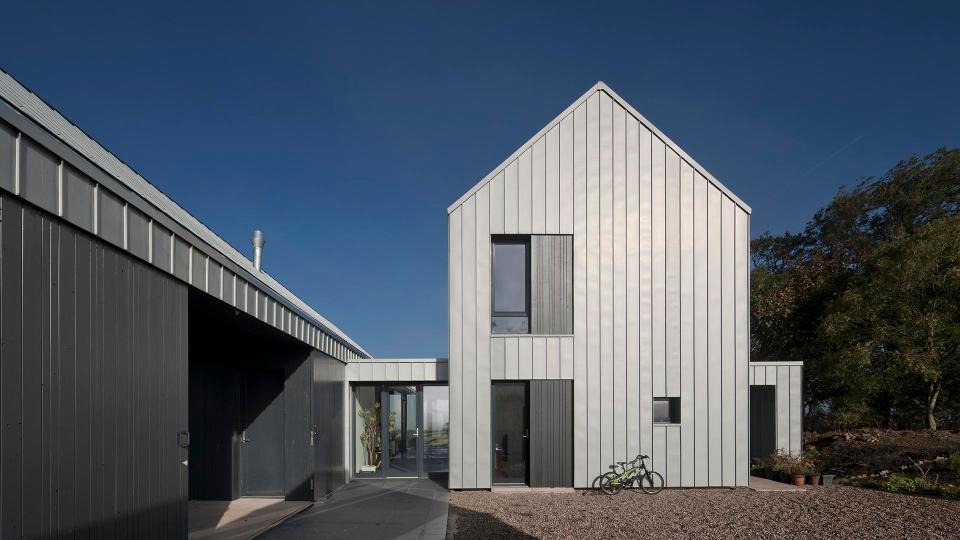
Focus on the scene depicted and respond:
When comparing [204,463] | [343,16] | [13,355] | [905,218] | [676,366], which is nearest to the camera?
[13,355]

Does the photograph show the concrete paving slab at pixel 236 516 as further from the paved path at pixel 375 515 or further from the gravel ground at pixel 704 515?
the gravel ground at pixel 704 515

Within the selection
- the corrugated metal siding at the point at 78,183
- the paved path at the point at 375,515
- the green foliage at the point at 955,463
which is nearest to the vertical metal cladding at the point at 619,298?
the paved path at the point at 375,515

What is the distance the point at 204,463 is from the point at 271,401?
4.45 feet

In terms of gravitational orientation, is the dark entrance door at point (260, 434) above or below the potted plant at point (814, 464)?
above

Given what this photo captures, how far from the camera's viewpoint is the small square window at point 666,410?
11.5 meters

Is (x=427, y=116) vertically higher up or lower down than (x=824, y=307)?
higher up

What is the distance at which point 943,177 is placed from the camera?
19.8m

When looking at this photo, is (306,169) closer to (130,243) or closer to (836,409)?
(836,409)

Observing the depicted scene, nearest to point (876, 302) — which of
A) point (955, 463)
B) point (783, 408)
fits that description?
point (783, 408)

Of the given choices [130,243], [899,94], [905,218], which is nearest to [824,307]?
[905,218]

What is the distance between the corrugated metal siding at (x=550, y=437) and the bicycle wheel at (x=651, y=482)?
1213mm

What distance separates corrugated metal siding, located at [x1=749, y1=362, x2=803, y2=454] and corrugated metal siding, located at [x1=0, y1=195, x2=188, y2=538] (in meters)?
11.0

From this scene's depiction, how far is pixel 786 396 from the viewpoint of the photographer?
42.6 ft

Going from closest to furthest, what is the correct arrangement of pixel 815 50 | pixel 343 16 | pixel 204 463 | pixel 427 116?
pixel 204 463, pixel 343 16, pixel 815 50, pixel 427 116
